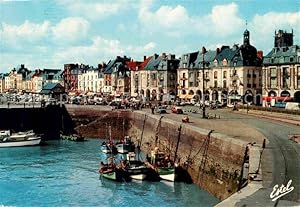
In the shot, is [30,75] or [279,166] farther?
[30,75]

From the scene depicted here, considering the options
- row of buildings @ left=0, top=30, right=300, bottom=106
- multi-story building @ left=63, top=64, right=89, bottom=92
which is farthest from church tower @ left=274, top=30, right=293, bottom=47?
multi-story building @ left=63, top=64, right=89, bottom=92

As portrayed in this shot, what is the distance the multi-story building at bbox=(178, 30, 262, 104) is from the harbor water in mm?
29484

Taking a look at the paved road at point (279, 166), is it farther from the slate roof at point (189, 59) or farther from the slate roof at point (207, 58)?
the slate roof at point (189, 59)

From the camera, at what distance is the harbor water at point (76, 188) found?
1050 inches

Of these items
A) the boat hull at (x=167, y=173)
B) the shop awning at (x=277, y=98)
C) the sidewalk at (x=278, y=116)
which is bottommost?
the boat hull at (x=167, y=173)

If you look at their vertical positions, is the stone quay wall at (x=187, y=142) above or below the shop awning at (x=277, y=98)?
below

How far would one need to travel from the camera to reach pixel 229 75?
66.1 meters

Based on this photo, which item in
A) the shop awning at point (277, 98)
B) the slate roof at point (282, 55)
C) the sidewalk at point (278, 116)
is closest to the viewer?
the sidewalk at point (278, 116)

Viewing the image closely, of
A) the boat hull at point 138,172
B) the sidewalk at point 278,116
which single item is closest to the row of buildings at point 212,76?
the sidewalk at point 278,116

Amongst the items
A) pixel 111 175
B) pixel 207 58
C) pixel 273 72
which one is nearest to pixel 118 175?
pixel 111 175

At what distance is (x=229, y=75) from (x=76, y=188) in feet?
131

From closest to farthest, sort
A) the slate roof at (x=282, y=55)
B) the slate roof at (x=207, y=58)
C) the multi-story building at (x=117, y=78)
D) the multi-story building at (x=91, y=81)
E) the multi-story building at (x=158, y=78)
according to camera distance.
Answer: the slate roof at (x=282, y=55) < the slate roof at (x=207, y=58) < the multi-story building at (x=158, y=78) < the multi-story building at (x=117, y=78) < the multi-story building at (x=91, y=81)

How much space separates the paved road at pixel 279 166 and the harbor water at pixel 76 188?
12.7 feet

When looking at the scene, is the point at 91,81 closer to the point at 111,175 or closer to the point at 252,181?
the point at 111,175
